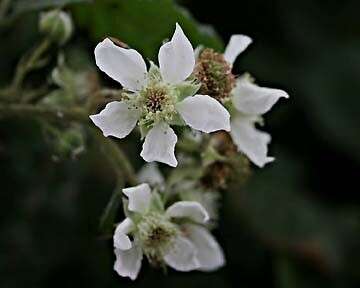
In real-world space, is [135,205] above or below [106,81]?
above

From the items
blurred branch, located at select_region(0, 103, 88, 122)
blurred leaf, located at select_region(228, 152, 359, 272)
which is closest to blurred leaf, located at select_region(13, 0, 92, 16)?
blurred branch, located at select_region(0, 103, 88, 122)

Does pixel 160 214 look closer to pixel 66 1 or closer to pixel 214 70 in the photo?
pixel 214 70

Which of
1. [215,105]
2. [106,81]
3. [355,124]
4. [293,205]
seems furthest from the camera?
[355,124]

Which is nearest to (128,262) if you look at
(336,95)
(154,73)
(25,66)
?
(154,73)

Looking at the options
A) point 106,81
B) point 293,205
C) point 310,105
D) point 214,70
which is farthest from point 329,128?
point 214,70

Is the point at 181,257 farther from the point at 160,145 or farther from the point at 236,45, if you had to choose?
the point at 236,45

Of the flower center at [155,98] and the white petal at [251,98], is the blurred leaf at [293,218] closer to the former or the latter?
the white petal at [251,98]
